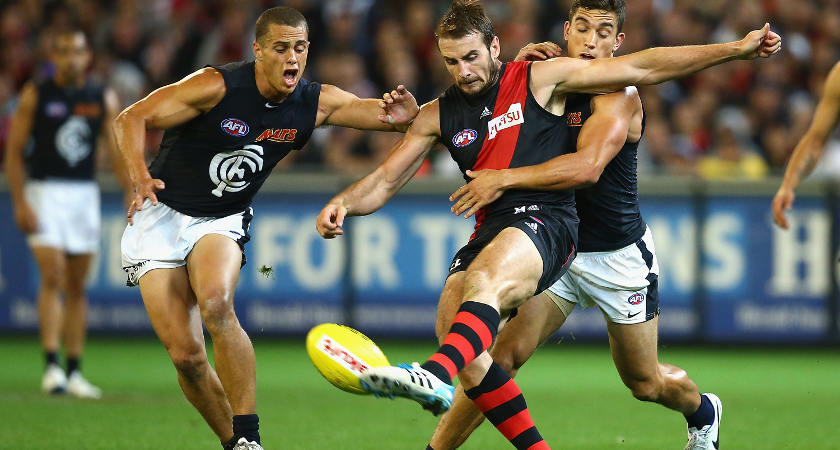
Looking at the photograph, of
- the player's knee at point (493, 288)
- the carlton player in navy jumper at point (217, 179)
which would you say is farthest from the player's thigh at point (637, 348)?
the carlton player in navy jumper at point (217, 179)

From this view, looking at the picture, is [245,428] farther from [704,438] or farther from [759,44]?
[759,44]

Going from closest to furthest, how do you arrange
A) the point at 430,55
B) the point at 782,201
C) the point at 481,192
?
the point at 481,192, the point at 782,201, the point at 430,55

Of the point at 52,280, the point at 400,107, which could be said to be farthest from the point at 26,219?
the point at 400,107

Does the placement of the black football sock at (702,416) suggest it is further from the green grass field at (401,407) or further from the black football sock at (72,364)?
the black football sock at (72,364)

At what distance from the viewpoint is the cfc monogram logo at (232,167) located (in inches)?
261

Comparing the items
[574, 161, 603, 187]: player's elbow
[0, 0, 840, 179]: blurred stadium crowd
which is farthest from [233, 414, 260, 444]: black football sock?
[0, 0, 840, 179]: blurred stadium crowd

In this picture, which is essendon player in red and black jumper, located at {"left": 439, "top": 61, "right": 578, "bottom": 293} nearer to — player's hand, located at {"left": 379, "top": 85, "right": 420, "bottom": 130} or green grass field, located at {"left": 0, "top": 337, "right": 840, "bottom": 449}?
player's hand, located at {"left": 379, "top": 85, "right": 420, "bottom": 130}

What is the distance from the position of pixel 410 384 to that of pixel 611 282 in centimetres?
197

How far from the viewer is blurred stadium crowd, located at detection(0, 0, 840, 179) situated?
1348 centimetres

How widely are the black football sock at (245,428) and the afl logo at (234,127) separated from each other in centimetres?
155

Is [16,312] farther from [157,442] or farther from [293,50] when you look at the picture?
[293,50]

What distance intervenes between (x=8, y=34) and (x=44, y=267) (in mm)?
7197

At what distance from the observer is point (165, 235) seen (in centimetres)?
655

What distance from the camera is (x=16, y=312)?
13.0m
